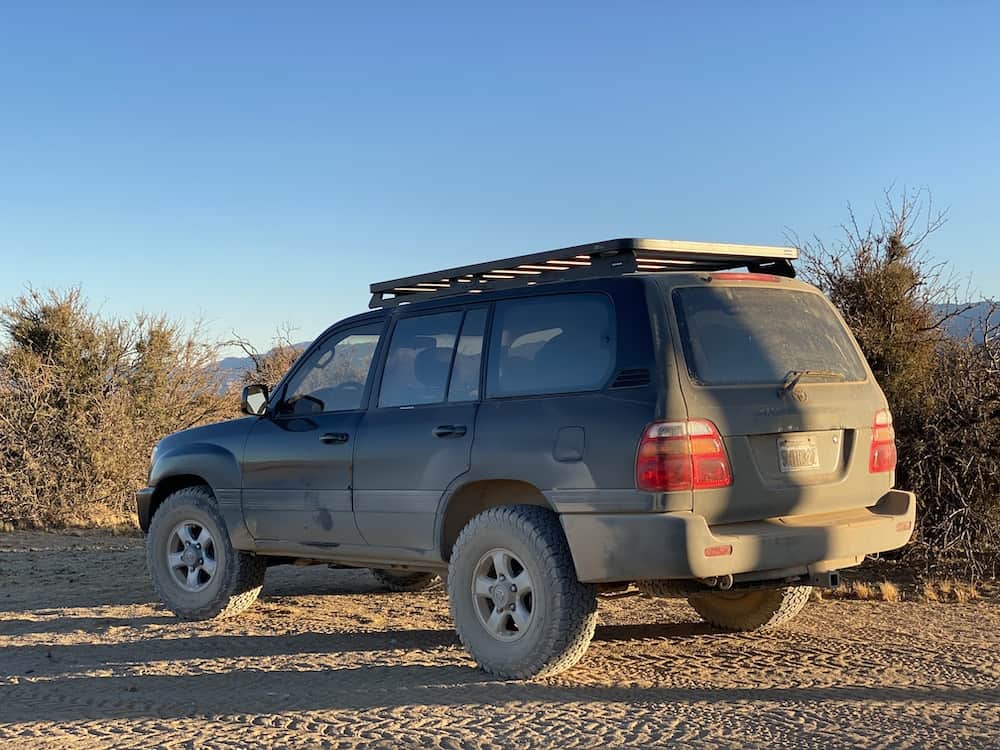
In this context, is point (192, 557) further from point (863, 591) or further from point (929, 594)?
point (929, 594)

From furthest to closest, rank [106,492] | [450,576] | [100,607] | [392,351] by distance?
[106,492] < [100,607] < [392,351] < [450,576]

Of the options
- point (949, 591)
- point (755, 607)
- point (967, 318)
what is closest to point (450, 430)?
point (755, 607)

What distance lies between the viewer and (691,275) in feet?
19.1

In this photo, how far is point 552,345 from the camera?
5.96m

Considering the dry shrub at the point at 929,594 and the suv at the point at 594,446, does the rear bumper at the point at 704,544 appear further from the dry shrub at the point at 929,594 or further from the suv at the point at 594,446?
the dry shrub at the point at 929,594

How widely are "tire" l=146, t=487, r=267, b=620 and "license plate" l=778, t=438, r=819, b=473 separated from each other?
12.4 ft

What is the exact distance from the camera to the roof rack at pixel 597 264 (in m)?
5.93

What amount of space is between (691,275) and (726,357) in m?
0.47

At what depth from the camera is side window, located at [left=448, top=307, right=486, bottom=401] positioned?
6.28m

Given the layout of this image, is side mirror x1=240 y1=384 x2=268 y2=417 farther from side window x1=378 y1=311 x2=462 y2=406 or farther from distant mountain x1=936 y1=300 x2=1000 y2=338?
distant mountain x1=936 y1=300 x2=1000 y2=338

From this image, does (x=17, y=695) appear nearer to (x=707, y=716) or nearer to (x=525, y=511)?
(x=525, y=511)

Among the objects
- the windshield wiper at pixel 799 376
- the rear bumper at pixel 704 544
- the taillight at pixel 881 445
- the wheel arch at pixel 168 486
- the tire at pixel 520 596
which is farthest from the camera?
the wheel arch at pixel 168 486

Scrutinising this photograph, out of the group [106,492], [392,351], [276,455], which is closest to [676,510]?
[392,351]

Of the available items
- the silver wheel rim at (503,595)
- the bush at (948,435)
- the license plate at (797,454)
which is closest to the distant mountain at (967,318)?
the bush at (948,435)
